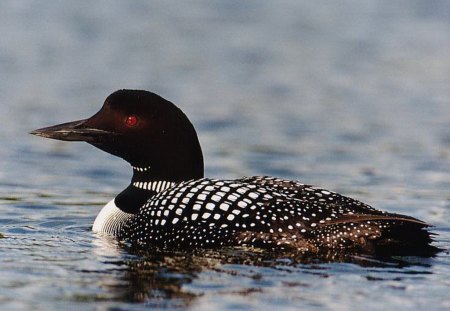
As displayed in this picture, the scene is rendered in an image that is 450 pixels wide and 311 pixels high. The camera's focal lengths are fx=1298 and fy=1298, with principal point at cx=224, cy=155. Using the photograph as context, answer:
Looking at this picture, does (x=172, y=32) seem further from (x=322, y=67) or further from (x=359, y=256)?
(x=359, y=256)

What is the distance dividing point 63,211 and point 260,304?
2.97m

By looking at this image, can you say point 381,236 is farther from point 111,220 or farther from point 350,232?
point 111,220

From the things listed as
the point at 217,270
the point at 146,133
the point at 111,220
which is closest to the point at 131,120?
the point at 146,133

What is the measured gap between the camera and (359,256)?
6691 millimetres

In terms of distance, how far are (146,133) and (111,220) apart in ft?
1.79

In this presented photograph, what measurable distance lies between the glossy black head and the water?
57 centimetres

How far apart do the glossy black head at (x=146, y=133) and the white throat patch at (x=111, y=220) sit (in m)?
0.30

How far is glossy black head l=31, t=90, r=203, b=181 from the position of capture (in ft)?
24.7

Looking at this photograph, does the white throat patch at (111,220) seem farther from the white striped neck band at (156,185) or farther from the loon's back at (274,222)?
the loon's back at (274,222)

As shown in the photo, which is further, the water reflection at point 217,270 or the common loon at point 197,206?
the common loon at point 197,206

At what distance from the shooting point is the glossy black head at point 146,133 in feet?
24.7

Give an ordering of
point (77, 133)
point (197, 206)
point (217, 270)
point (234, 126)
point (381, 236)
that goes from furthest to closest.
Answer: point (234, 126)
point (77, 133)
point (197, 206)
point (381, 236)
point (217, 270)

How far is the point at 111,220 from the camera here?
7527 mm

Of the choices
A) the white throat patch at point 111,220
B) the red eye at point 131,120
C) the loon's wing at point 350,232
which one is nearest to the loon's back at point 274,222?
the loon's wing at point 350,232
